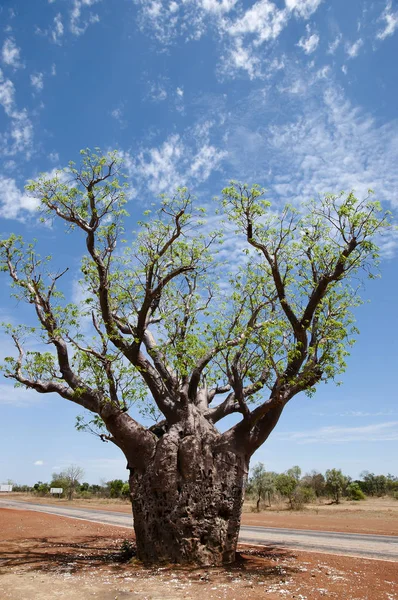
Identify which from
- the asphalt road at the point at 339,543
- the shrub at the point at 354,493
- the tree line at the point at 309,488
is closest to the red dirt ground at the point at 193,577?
the asphalt road at the point at 339,543

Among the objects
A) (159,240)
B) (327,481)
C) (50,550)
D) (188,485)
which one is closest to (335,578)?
(188,485)

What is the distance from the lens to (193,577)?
29.4 feet

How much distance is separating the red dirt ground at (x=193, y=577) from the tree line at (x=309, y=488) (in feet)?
101

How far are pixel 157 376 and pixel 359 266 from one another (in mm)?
5746

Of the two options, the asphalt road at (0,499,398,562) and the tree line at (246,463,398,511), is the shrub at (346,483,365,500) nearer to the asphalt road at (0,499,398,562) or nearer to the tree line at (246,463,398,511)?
the tree line at (246,463,398,511)

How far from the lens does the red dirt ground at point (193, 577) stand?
7758 millimetres

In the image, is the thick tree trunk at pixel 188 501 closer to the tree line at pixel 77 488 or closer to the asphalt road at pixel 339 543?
the asphalt road at pixel 339 543

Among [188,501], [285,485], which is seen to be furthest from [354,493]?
[188,501]

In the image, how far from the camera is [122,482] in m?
59.0

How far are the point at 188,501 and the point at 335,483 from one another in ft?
137

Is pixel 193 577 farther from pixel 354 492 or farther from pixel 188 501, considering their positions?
pixel 354 492

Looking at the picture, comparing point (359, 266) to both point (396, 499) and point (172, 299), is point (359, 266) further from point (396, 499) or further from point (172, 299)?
point (396, 499)

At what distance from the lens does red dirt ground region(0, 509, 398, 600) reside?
7758 mm

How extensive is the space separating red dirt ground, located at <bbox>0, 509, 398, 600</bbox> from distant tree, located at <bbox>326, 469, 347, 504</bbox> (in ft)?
124
